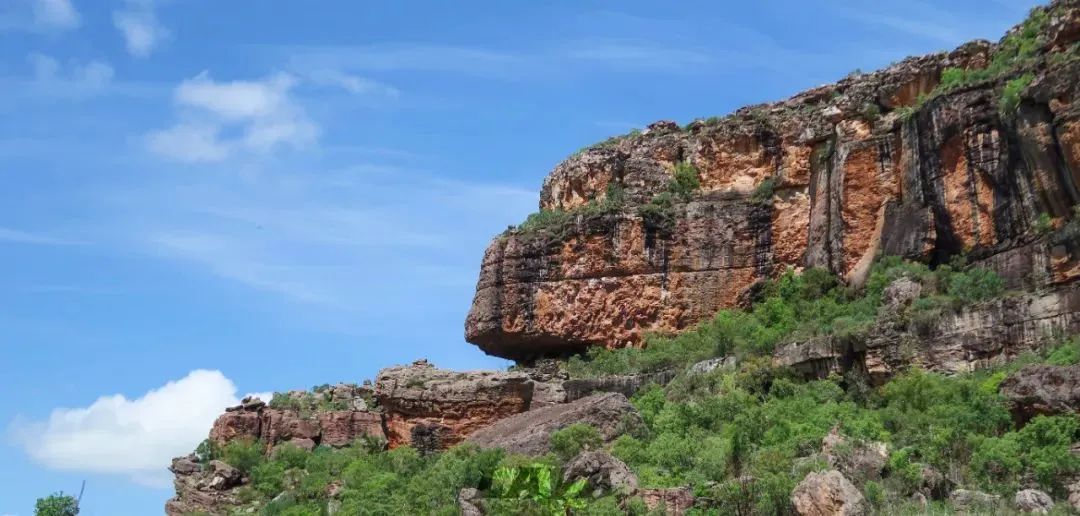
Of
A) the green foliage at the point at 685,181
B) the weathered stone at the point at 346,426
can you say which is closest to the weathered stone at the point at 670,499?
the weathered stone at the point at 346,426

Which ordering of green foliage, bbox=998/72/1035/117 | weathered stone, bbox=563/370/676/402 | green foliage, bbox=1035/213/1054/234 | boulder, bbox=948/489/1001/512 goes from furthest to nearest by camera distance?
weathered stone, bbox=563/370/676/402 < green foliage, bbox=998/72/1035/117 < green foliage, bbox=1035/213/1054/234 < boulder, bbox=948/489/1001/512

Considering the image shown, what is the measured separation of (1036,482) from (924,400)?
5617mm

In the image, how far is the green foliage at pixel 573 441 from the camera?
39.2m

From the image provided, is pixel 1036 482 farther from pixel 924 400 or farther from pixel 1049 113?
pixel 1049 113

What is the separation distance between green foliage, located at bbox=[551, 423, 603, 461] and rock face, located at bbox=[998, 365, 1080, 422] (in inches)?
446

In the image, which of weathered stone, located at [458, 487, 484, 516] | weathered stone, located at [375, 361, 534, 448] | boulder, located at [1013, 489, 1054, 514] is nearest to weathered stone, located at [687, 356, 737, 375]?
weathered stone, located at [375, 361, 534, 448]

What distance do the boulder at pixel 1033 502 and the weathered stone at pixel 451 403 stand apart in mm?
22315

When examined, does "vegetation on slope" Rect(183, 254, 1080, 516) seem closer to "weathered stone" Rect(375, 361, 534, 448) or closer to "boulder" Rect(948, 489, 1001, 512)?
"boulder" Rect(948, 489, 1001, 512)

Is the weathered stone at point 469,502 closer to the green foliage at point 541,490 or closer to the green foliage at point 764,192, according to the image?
the green foliage at point 541,490

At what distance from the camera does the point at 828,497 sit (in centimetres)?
2981

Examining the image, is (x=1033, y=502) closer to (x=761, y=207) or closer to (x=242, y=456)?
(x=761, y=207)

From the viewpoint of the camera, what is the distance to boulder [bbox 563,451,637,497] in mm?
34625

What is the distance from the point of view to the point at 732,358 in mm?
46000

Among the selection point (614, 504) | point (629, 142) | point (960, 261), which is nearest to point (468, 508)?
point (614, 504)
